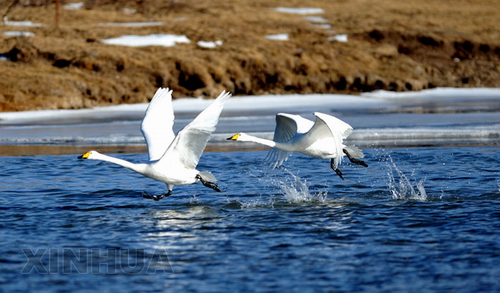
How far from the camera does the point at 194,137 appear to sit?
10.1 m

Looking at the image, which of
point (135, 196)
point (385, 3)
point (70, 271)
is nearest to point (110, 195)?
point (135, 196)

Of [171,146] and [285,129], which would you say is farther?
[285,129]

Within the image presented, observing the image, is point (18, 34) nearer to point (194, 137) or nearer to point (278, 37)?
point (278, 37)

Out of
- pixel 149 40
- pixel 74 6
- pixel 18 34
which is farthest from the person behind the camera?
pixel 74 6

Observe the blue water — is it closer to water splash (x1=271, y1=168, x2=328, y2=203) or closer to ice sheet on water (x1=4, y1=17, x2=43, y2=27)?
water splash (x1=271, y1=168, x2=328, y2=203)

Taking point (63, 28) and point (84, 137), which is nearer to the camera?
point (84, 137)

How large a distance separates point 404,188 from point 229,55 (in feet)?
71.7

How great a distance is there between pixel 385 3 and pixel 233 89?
31.0m

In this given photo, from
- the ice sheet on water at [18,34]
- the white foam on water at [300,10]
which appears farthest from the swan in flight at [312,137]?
the white foam on water at [300,10]

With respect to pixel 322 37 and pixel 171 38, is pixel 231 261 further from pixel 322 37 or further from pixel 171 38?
pixel 322 37

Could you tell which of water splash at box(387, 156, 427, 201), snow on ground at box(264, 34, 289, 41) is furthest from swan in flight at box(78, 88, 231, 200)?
snow on ground at box(264, 34, 289, 41)

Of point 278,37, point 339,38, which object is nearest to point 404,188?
point 278,37

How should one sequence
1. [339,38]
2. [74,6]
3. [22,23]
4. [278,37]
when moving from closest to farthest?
[278,37]
[339,38]
[22,23]
[74,6]

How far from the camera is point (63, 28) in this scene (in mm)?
36250
